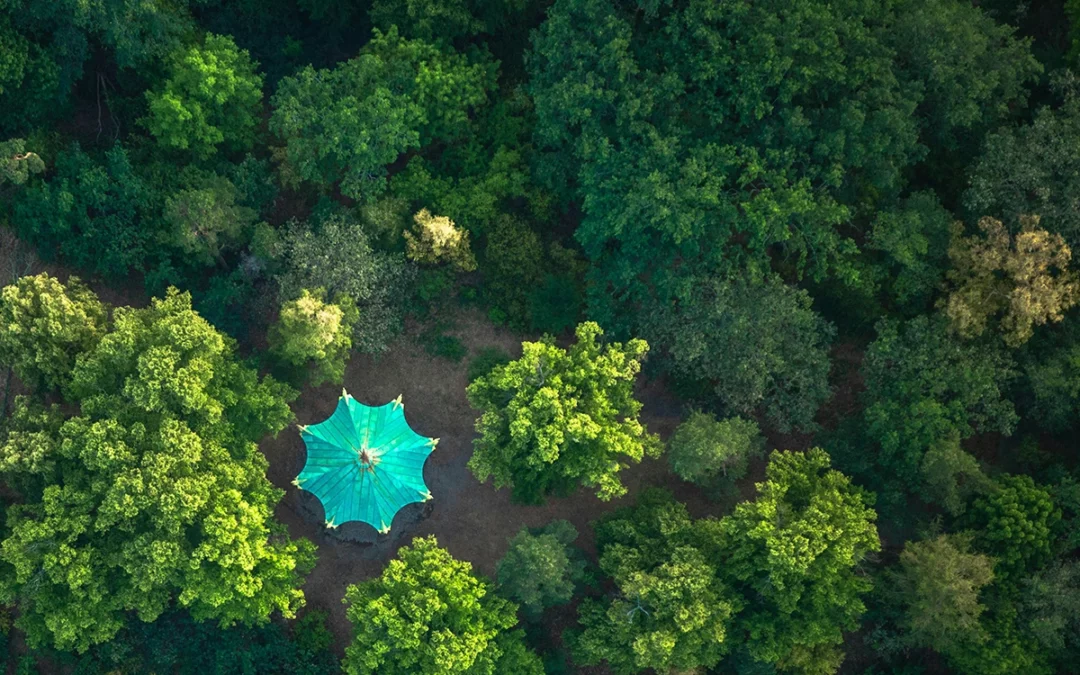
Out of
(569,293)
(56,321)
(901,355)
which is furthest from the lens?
(569,293)

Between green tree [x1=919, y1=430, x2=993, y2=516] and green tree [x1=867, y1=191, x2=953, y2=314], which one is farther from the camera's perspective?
green tree [x1=867, y1=191, x2=953, y2=314]

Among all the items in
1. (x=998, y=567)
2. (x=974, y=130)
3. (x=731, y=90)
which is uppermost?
(x=731, y=90)

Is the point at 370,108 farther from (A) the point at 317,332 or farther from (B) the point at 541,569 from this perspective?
(B) the point at 541,569

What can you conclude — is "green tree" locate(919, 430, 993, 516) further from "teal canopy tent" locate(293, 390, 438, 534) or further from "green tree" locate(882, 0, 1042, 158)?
"teal canopy tent" locate(293, 390, 438, 534)

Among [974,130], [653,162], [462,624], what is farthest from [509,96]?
[462,624]

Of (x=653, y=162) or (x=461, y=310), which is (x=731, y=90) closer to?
(x=653, y=162)

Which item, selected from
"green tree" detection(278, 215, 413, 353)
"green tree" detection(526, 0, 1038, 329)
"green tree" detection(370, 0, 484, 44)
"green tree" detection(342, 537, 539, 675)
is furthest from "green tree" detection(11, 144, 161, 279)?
"green tree" detection(342, 537, 539, 675)

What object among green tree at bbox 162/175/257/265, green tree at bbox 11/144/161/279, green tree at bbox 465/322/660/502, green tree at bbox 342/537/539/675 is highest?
green tree at bbox 11/144/161/279
